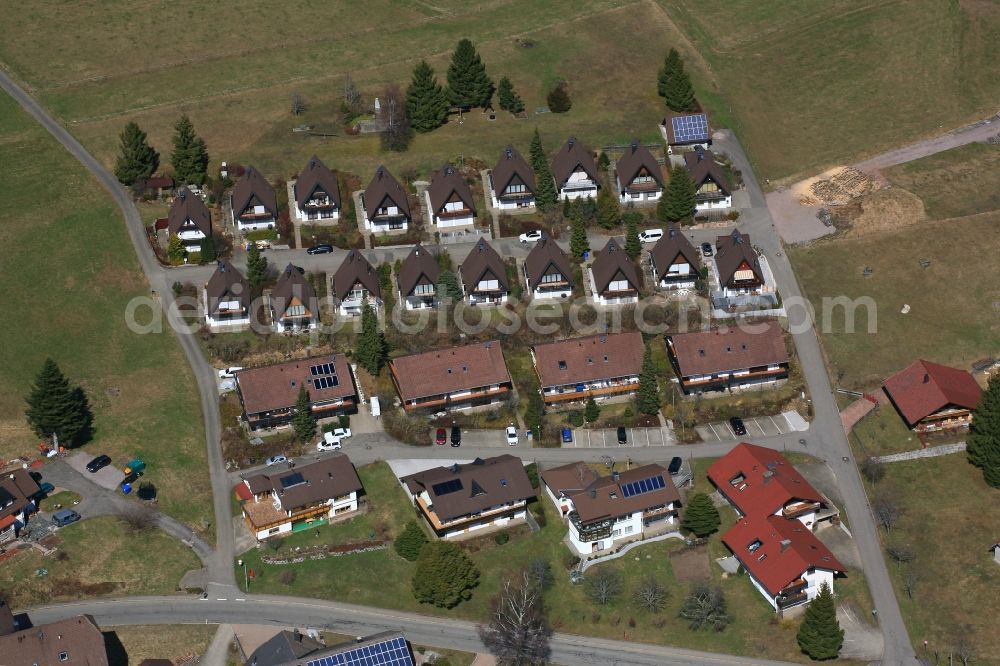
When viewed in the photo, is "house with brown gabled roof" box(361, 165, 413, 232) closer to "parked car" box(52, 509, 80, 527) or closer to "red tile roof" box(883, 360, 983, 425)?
"parked car" box(52, 509, 80, 527)

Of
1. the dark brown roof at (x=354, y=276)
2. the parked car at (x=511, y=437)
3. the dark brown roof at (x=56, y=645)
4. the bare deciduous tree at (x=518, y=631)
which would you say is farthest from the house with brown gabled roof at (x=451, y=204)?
the dark brown roof at (x=56, y=645)

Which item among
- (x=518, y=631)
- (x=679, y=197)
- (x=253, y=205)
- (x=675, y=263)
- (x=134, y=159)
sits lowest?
(x=518, y=631)

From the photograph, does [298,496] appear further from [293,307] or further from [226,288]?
Result: [226,288]

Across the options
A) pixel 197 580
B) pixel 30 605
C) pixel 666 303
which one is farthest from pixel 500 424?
pixel 30 605

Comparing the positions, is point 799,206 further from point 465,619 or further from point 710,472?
point 465,619

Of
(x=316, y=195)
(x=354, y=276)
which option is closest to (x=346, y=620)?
(x=354, y=276)

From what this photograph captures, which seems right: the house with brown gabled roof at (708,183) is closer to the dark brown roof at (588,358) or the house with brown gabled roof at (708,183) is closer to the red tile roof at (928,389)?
the dark brown roof at (588,358)
